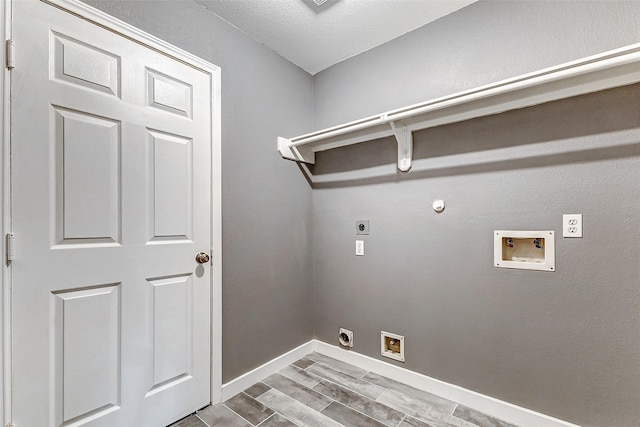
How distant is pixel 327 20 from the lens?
6.03ft

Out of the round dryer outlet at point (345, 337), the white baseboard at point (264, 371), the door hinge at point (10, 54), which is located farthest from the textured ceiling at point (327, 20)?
the white baseboard at point (264, 371)

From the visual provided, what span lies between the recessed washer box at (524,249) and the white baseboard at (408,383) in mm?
773

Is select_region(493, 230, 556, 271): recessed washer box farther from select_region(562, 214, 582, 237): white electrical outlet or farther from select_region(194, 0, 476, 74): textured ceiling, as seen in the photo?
select_region(194, 0, 476, 74): textured ceiling

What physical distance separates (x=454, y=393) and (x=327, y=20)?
97.4 inches

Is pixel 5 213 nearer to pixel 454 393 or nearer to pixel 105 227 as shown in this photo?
pixel 105 227

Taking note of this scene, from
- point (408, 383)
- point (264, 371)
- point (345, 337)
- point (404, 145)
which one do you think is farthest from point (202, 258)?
point (408, 383)

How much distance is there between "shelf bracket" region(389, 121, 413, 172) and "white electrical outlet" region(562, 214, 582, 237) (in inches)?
34.5

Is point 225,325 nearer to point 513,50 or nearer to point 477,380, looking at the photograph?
point 477,380

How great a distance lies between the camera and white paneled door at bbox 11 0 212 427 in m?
1.14

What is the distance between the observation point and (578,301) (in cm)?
140

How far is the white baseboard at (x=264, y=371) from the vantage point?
1799 millimetres

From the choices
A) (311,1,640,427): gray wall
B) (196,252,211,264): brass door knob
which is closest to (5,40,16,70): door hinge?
(196,252,211,264): brass door knob

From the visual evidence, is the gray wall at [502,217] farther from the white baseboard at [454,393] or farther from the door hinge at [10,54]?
the door hinge at [10,54]

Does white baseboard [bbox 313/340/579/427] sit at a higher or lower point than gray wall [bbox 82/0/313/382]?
lower
